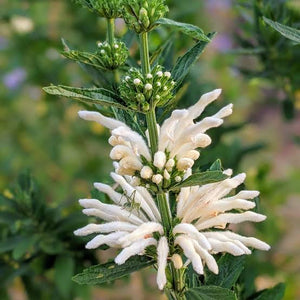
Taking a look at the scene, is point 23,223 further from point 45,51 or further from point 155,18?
point 45,51

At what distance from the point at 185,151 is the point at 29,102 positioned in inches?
83.8

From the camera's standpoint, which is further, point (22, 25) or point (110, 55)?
point (22, 25)

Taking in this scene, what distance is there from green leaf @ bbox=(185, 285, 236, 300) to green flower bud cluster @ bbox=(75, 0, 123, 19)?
1.32 ft

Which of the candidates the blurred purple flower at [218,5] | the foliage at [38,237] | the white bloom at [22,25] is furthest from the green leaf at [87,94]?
the blurred purple flower at [218,5]

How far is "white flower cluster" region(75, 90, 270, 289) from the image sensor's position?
0.79 metres

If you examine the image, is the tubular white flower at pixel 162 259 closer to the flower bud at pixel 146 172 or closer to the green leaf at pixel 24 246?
the flower bud at pixel 146 172

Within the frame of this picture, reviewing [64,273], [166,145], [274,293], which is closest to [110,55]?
[166,145]

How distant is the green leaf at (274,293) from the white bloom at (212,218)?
0.68 ft

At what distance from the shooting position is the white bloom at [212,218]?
80 centimetres

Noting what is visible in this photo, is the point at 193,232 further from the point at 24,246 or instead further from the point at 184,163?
the point at 24,246

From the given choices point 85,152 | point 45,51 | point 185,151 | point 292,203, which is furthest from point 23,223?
point 292,203

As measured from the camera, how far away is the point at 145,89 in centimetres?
79

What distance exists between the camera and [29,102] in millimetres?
2863

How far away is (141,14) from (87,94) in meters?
0.12
